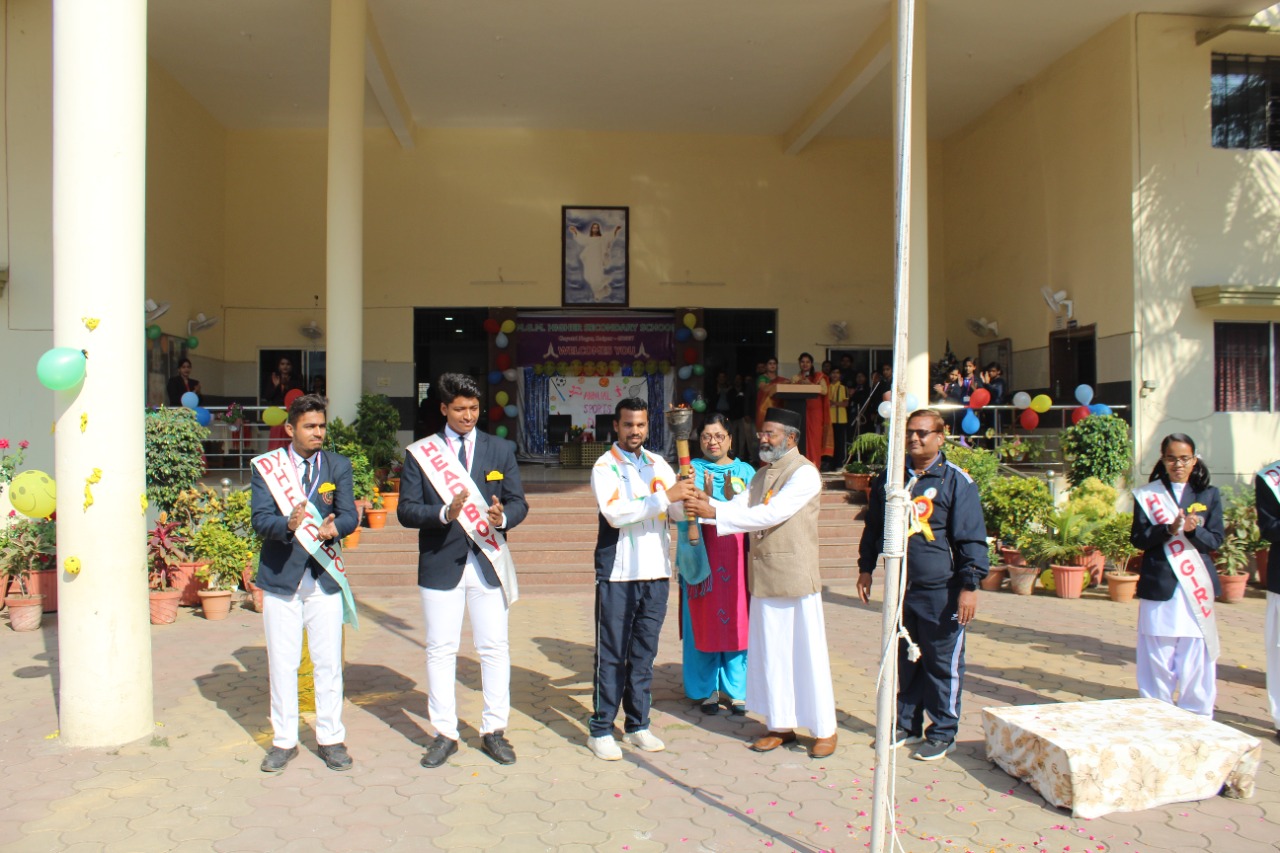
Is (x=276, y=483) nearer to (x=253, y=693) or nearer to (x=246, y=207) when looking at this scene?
(x=253, y=693)

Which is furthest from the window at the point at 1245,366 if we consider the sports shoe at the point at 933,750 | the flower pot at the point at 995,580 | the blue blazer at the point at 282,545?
the blue blazer at the point at 282,545

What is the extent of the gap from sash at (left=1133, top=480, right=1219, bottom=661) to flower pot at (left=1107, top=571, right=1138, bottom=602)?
3.95m

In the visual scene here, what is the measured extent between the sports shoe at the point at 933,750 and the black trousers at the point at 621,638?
4.39 feet

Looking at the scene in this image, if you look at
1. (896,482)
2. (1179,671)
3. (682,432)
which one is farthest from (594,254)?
(896,482)

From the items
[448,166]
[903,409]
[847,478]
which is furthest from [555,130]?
[903,409]

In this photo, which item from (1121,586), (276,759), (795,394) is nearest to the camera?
(276,759)

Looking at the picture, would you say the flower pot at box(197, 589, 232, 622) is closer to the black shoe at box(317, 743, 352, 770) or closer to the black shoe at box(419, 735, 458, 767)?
the black shoe at box(317, 743, 352, 770)

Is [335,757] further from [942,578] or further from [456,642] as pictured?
[942,578]

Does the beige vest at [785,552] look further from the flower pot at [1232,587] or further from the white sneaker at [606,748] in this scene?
the flower pot at [1232,587]

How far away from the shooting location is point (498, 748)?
4.57 metres

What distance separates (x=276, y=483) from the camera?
4535mm

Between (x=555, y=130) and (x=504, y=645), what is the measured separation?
13.2 meters

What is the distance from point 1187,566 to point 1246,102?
9432 millimetres

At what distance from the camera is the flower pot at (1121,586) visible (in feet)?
28.9
